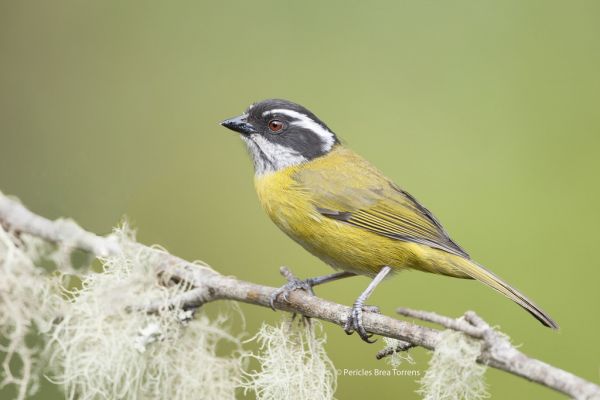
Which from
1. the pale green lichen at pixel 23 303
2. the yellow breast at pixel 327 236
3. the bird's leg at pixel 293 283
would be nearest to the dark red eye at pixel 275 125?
the yellow breast at pixel 327 236

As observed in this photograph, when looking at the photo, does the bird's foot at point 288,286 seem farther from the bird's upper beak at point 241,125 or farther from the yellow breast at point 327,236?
the bird's upper beak at point 241,125

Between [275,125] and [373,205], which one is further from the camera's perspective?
[275,125]

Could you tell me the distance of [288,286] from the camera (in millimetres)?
2436

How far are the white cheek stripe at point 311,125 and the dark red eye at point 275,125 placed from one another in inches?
1.6

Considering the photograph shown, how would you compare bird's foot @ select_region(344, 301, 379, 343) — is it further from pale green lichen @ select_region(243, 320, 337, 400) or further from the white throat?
the white throat

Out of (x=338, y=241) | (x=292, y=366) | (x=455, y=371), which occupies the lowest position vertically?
(x=455, y=371)

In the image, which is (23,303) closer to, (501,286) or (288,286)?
(288,286)

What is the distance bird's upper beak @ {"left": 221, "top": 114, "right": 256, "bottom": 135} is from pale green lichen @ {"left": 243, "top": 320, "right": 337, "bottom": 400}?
983mm

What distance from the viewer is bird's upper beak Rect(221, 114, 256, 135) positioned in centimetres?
318

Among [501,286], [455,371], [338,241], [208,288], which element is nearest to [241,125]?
[338,241]

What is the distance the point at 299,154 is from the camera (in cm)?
328

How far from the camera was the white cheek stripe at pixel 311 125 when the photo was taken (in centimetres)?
314

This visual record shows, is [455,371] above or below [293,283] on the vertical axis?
below

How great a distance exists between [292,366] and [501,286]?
73 cm
